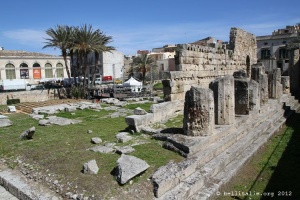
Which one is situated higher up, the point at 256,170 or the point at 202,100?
the point at 202,100

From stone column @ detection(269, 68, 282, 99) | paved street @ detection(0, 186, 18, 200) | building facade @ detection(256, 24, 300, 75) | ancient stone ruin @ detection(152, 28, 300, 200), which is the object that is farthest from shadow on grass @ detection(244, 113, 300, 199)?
building facade @ detection(256, 24, 300, 75)

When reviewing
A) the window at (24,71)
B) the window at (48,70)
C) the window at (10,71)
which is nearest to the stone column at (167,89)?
the window at (10,71)

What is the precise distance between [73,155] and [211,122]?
13.0 feet

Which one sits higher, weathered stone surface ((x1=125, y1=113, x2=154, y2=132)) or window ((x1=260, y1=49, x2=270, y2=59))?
window ((x1=260, y1=49, x2=270, y2=59))

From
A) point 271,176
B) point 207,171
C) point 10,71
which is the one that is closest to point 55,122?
point 207,171

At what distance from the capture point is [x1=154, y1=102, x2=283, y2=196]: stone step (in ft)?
18.1

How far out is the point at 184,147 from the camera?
6.93 meters

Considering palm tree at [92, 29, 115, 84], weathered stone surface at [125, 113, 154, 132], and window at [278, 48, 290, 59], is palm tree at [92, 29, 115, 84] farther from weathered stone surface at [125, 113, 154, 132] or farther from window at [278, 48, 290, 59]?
window at [278, 48, 290, 59]

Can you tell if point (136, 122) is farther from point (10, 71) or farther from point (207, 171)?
point (10, 71)

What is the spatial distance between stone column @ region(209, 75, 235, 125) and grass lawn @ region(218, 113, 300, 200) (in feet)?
5.04

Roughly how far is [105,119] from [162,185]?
8.72 meters

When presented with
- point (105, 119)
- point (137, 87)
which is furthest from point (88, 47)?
point (105, 119)

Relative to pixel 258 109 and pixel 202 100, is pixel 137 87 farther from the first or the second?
pixel 202 100

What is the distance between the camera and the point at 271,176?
280 inches
